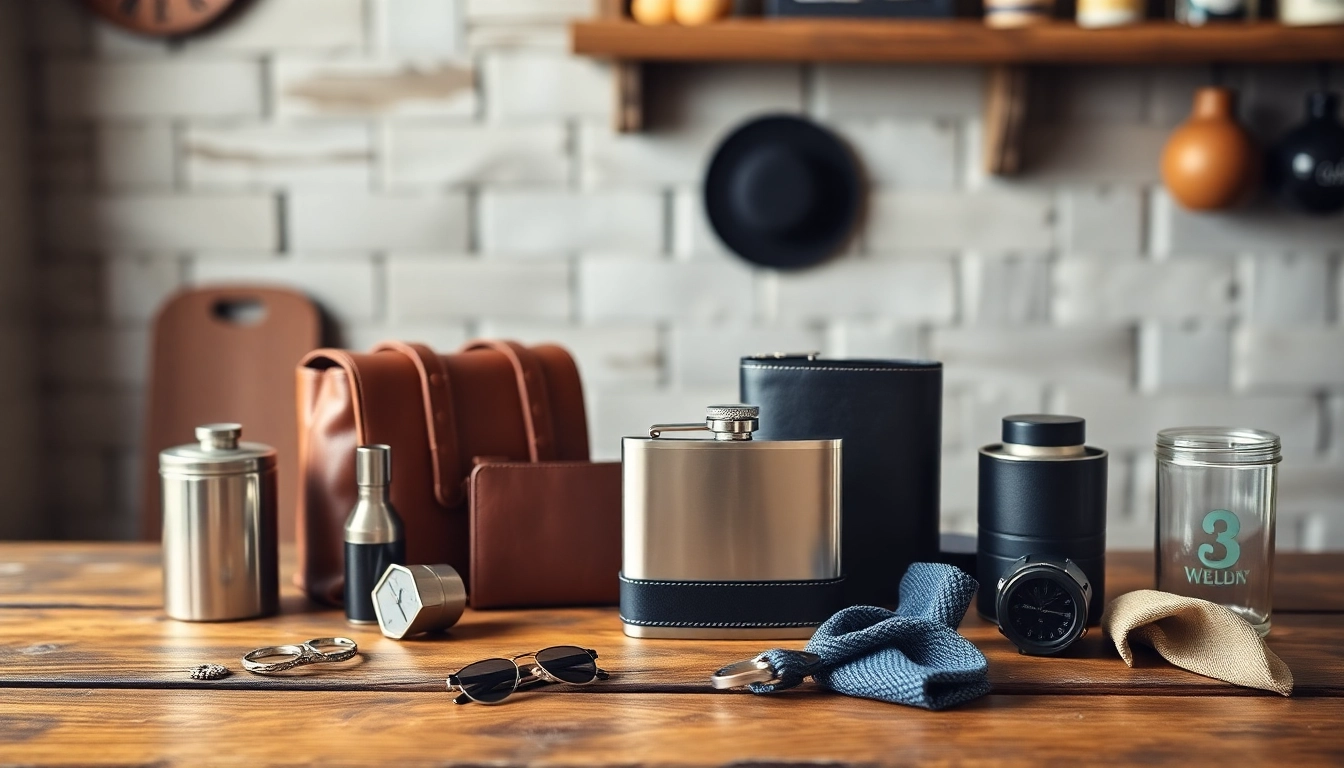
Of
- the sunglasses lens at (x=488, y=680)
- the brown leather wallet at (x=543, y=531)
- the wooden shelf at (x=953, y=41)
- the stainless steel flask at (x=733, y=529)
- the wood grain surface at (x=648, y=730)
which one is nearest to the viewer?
the wood grain surface at (x=648, y=730)

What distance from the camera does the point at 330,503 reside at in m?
1.11

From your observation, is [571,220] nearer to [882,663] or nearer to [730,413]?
[730,413]

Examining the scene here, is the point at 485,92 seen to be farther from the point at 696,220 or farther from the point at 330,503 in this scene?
the point at 330,503

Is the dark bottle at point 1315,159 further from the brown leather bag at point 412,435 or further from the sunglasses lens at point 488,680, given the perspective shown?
the sunglasses lens at point 488,680

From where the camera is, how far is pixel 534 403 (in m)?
1.15

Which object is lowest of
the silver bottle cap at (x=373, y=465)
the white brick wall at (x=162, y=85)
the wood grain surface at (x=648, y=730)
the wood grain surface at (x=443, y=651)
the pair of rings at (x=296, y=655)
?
the wood grain surface at (x=648, y=730)

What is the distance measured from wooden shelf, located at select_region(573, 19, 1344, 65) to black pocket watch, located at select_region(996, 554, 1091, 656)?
1090mm

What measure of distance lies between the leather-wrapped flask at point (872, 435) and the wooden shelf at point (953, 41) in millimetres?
917

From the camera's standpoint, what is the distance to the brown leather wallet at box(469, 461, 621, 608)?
1090mm

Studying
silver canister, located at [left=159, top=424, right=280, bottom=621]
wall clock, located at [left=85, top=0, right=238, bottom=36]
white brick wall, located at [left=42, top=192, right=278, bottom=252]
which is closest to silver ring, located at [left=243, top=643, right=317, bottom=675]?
silver canister, located at [left=159, top=424, right=280, bottom=621]

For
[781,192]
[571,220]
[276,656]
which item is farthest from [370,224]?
[276,656]

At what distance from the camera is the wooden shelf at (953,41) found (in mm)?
1801

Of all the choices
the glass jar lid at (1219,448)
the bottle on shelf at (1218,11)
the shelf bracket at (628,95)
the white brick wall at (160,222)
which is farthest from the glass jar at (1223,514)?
the white brick wall at (160,222)

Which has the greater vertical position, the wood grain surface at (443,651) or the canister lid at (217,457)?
the canister lid at (217,457)
